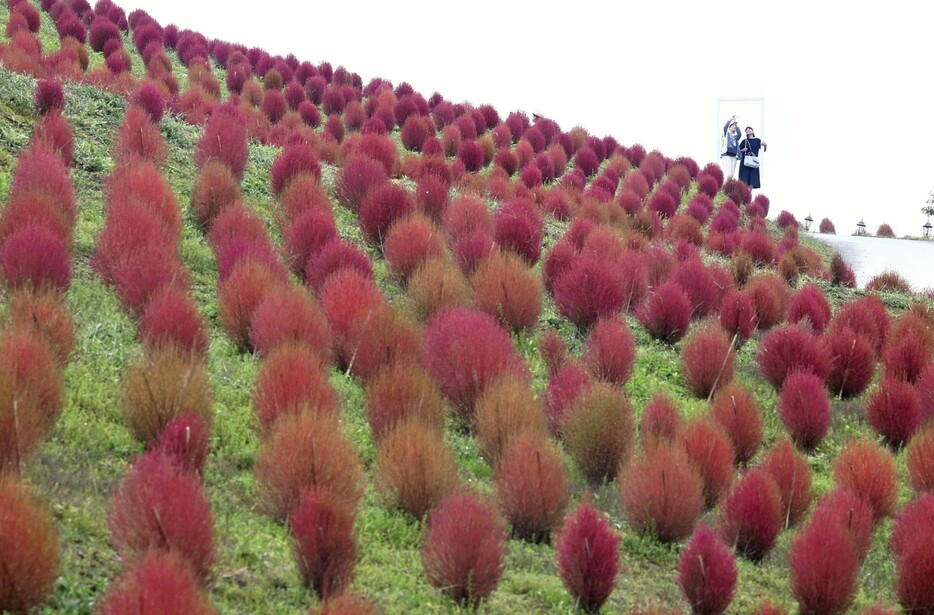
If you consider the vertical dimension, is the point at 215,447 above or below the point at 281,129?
below

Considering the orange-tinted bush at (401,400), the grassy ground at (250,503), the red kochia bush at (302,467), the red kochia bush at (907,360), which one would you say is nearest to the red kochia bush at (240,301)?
the grassy ground at (250,503)

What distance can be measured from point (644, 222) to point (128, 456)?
35.9 ft

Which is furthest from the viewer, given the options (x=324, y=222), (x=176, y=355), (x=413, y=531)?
(x=324, y=222)

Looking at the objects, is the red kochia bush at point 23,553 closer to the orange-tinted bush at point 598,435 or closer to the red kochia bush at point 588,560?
the red kochia bush at point 588,560

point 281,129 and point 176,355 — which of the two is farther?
point 281,129

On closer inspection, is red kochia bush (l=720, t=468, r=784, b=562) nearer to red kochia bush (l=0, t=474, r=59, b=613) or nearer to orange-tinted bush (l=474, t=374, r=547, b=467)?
orange-tinted bush (l=474, t=374, r=547, b=467)

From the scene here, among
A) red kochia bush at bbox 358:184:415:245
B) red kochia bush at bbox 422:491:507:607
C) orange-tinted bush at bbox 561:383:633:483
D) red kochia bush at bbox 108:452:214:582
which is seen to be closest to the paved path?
red kochia bush at bbox 358:184:415:245

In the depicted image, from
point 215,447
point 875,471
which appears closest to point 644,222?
point 875,471

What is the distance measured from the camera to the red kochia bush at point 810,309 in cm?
1230

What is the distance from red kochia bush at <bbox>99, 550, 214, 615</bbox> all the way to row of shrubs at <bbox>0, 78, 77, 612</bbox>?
0.35m

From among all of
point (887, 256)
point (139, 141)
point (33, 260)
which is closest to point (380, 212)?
point (139, 141)

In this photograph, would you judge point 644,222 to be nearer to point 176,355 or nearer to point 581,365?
point 581,365

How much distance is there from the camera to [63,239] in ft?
28.9

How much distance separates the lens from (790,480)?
7605mm
